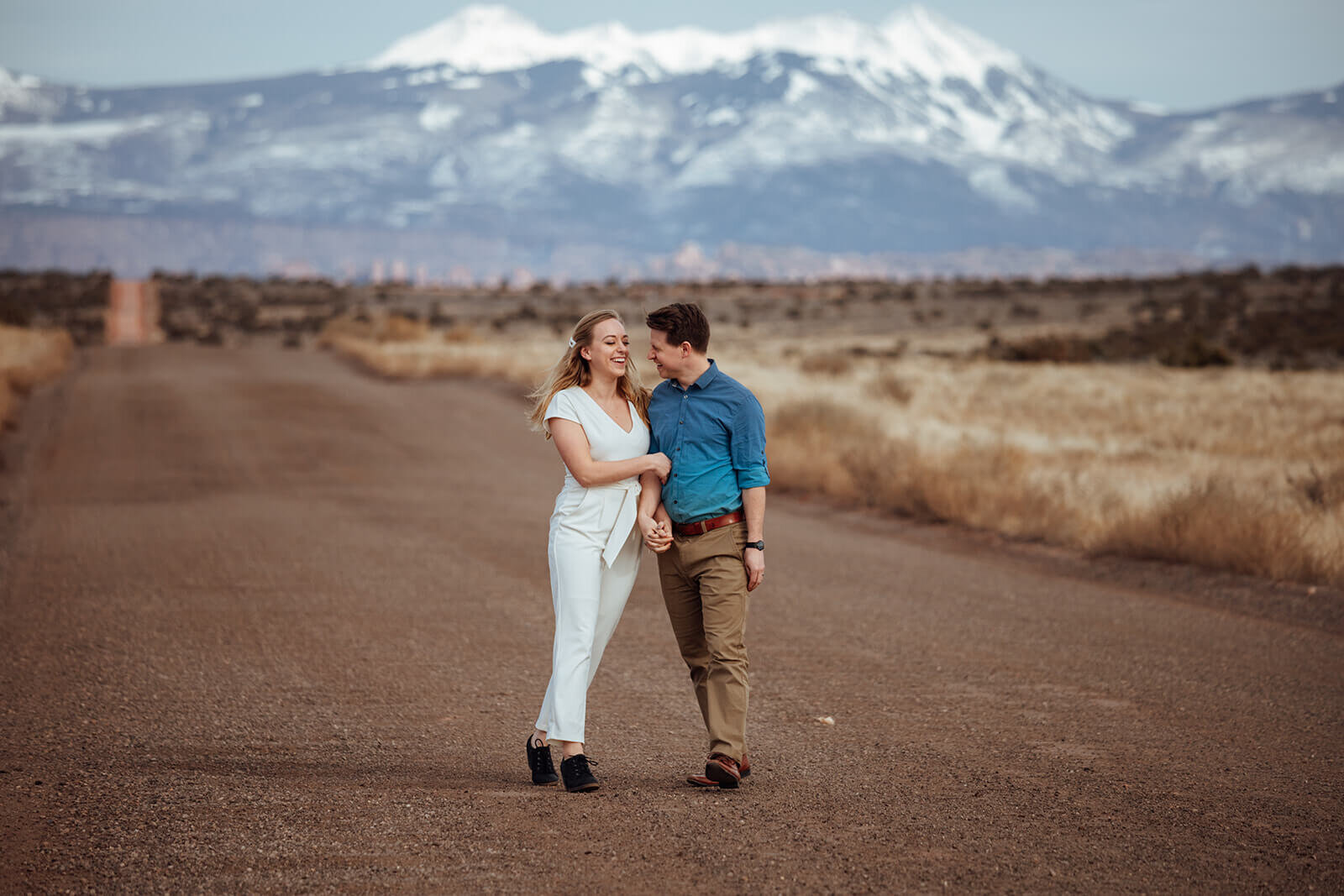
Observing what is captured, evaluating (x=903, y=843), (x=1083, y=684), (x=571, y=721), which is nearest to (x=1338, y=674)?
(x=1083, y=684)

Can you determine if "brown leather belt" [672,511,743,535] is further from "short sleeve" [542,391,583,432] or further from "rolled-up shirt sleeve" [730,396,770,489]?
"short sleeve" [542,391,583,432]

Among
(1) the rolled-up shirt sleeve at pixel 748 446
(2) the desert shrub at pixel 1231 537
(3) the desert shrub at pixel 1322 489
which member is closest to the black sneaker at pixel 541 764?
(1) the rolled-up shirt sleeve at pixel 748 446

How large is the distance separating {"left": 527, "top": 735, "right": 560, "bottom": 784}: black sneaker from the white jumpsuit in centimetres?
14

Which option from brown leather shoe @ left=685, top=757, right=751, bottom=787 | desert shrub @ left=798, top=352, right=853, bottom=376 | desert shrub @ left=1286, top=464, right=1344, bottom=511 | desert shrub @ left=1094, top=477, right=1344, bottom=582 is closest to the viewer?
brown leather shoe @ left=685, top=757, right=751, bottom=787

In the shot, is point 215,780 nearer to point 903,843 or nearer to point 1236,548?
point 903,843

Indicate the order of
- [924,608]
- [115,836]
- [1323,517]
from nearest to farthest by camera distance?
[115,836] → [924,608] → [1323,517]

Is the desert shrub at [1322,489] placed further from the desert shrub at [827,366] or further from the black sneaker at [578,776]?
the desert shrub at [827,366]

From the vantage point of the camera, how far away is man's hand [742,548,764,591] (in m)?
5.25

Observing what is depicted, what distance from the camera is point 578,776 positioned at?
5141 millimetres

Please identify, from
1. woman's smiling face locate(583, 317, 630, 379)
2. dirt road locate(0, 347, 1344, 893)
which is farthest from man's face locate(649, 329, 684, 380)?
dirt road locate(0, 347, 1344, 893)

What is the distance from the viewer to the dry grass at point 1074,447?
1155 cm

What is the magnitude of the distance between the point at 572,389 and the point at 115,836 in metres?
2.40

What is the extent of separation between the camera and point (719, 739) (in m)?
5.20

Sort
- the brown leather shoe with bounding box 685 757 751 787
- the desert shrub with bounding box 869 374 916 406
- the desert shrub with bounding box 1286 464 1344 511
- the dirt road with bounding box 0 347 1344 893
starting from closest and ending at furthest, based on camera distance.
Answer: the dirt road with bounding box 0 347 1344 893, the brown leather shoe with bounding box 685 757 751 787, the desert shrub with bounding box 1286 464 1344 511, the desert shrub with bounding box 869 374 916 406
